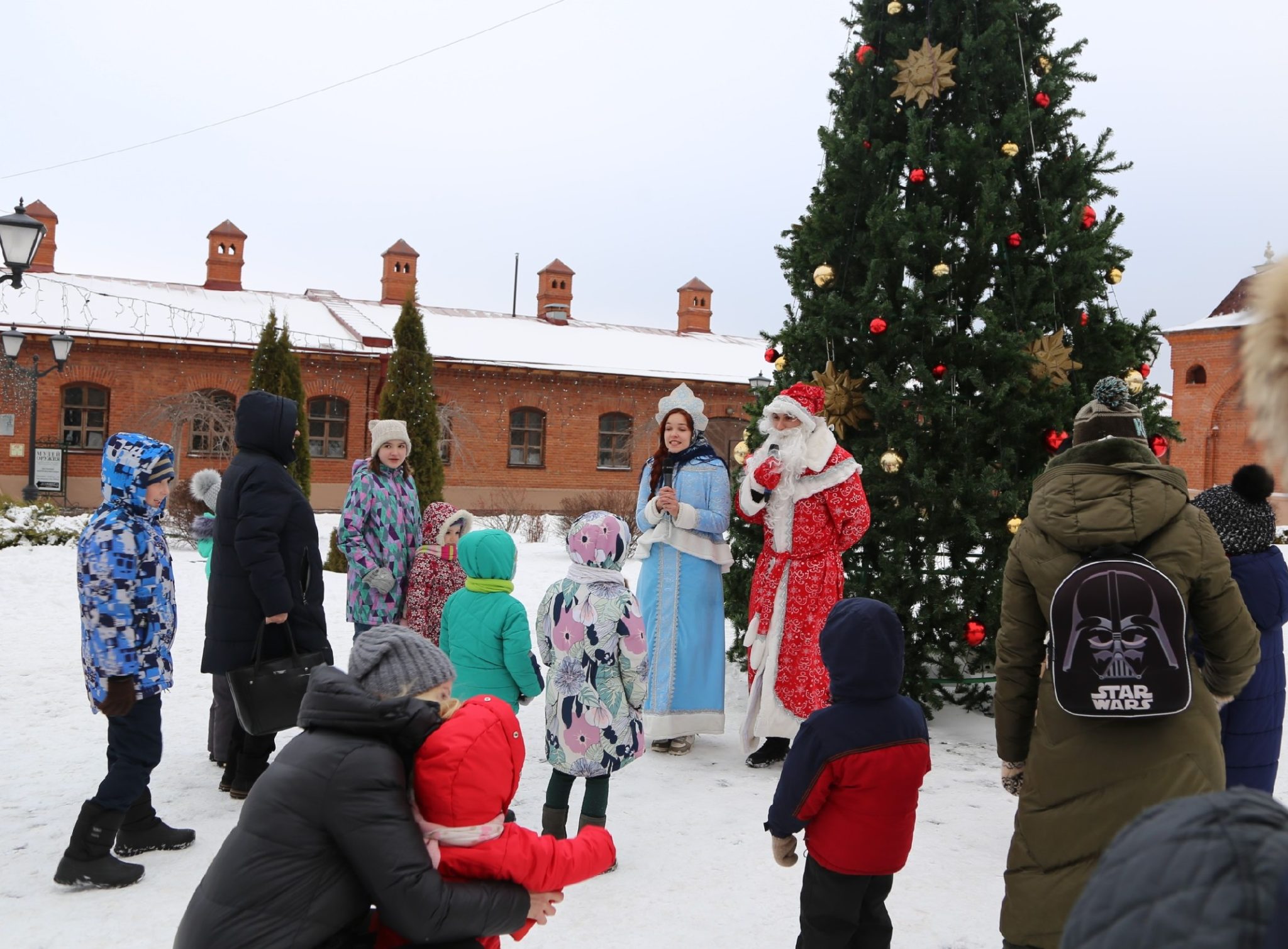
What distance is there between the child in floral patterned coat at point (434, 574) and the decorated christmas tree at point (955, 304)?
6.50 ft

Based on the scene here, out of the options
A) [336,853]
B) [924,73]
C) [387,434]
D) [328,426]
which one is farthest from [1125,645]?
[328,426]

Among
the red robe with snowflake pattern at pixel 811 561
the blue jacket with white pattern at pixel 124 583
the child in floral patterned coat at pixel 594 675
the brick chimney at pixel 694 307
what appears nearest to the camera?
the blue jacket with white pattern at pixel 124 583

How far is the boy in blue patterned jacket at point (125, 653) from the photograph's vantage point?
155 inches

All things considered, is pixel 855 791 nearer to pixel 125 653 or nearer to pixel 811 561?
pixel 811 561

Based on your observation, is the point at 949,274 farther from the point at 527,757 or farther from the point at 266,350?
the point at 266,350

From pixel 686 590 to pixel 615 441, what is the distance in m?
23.8

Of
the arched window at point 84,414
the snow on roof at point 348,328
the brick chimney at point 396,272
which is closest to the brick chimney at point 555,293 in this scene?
the snow on roof at point 348,328

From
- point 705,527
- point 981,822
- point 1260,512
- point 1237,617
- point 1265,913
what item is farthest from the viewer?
point 705,527

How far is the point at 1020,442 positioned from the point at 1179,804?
548 centimetres

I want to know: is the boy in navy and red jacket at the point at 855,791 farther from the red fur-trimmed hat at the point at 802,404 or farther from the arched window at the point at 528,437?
the arched window at the point at 528,437

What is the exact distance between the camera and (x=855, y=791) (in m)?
2.92

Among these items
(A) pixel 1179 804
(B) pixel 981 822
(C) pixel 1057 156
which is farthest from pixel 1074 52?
(A) pixel 1179 804

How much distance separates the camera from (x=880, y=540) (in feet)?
20.4

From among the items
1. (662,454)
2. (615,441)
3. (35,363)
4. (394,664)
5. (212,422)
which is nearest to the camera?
(394,664)
